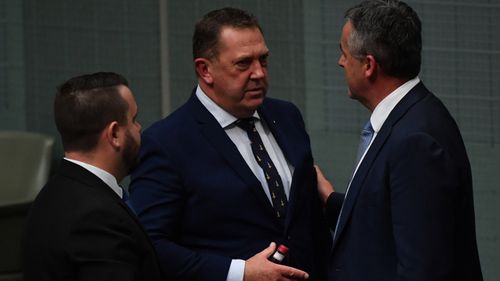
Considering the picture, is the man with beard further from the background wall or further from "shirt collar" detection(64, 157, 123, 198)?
the background wall

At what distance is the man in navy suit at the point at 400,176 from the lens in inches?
168

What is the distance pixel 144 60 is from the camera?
6324 mm

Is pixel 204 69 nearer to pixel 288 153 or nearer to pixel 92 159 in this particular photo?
pixel 288 153

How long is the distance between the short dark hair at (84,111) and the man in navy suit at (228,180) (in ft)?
2.30

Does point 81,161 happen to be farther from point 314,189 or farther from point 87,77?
point 314,189

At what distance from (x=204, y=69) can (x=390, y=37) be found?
75 cm

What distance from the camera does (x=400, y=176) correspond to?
14.1 feet

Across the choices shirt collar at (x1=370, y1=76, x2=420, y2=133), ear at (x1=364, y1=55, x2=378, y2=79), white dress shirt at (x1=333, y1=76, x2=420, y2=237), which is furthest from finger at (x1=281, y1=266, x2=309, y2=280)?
ear at (x1=364, y1=55, x2=378, y2=79)

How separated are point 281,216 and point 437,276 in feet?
2.40

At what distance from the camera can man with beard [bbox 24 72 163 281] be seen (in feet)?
12.7

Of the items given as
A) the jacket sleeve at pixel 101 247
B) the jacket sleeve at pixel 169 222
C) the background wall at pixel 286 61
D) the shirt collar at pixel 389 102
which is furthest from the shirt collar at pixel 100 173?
the background wall at pixel 286 61

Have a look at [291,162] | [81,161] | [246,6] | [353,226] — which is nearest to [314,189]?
[291,162]

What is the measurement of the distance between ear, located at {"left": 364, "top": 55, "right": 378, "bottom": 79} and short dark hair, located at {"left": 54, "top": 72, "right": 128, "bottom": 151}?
2.71 feet

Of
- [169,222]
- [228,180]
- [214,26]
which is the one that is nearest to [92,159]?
[169,222]
